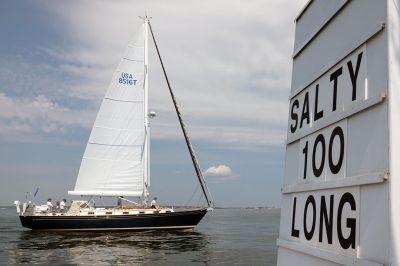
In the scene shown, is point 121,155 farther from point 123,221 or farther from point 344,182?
point 344,182

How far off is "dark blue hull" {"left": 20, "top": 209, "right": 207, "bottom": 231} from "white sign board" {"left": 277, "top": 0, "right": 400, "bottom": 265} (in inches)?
1244

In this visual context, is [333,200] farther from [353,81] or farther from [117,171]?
[117,171]

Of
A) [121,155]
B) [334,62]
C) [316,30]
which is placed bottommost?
[334,62]

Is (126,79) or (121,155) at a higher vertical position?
(126,79)

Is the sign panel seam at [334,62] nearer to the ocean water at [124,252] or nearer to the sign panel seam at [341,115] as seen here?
the sign panel seam at [341,115]

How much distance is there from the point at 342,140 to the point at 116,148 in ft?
117

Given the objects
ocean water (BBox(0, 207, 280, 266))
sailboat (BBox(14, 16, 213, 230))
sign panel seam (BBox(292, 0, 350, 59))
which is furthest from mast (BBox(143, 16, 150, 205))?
sign panel seam (BBox(292, 0, 350, 59))

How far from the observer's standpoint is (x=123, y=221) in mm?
34094

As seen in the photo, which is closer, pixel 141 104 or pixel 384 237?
pixel 384 237

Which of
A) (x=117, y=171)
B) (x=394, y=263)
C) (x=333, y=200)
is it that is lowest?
(x=394, y=263)

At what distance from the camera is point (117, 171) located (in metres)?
37.1

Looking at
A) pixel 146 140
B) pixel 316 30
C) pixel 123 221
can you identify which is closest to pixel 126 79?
pixel 146 140

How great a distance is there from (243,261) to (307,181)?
64.4 feet

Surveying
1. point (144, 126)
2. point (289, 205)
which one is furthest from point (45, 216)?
point (289, 205)
